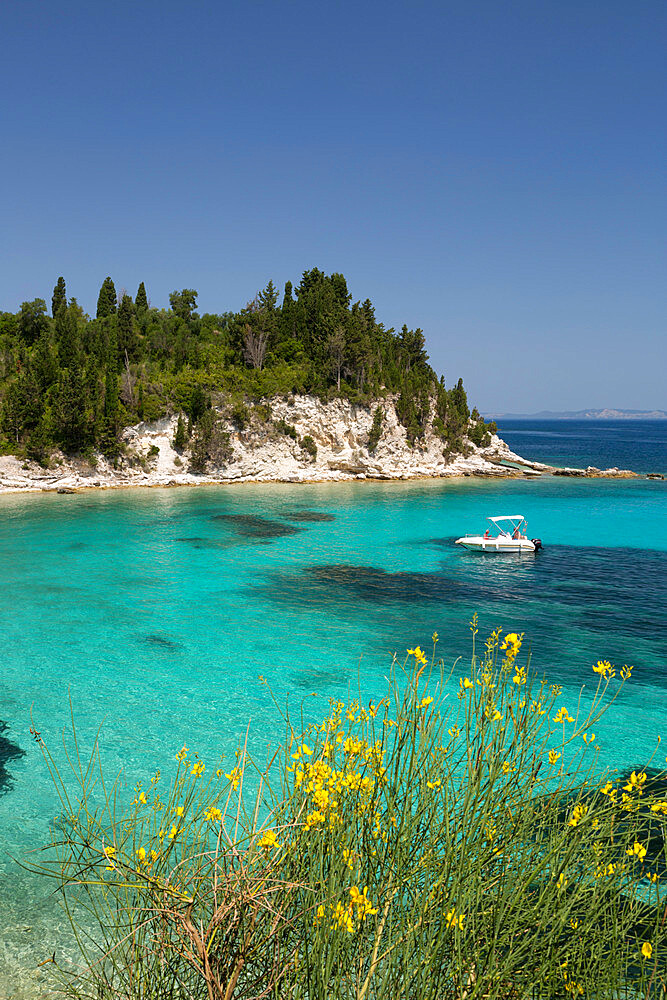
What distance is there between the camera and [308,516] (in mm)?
41469

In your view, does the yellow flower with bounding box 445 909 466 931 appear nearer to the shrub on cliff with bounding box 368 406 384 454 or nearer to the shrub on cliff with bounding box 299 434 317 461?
the shrub on cliff with bounding box 299 434 317 461

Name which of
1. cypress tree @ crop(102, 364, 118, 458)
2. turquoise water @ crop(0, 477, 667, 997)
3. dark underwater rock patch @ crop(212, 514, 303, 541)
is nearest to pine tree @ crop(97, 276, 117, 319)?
cypress tree @ crop(102, 364, 118, 458)

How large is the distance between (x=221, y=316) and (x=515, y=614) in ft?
232

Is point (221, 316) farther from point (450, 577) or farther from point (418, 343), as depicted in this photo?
point (450, 577)

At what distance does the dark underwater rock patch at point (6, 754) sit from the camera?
10605mm

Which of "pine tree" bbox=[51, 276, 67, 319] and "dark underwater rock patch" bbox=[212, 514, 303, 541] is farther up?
"pine tree" bbox=[51, 276, 67, 319]

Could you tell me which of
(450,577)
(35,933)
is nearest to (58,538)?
(450,577)

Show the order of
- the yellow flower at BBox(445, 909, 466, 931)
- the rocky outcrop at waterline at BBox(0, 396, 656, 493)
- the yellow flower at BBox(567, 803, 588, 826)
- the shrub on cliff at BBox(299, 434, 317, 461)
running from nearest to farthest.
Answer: the yellow flower at BBox(445, 909, 466, 931)
the yellow flower at BBox(567, 803, 588, 826)
the rocky outcrop at waterline at BBox(0, 396, 656, 493)
the shrub on cliff at BBox(299, 434, 317, 461)

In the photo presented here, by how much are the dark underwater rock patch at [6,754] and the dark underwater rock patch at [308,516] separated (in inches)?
1108

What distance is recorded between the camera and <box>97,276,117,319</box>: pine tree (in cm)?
7119

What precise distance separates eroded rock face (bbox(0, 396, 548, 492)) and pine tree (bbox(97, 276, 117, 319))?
22301mm

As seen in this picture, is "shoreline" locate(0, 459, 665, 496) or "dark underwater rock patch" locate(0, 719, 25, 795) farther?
"shoreline" locate(0, 459, 665, 496)

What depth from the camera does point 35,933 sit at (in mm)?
7250

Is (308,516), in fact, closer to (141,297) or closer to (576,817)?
(576,817)
